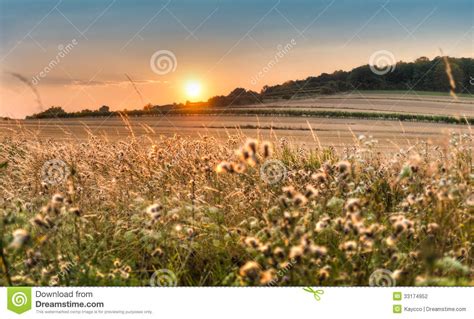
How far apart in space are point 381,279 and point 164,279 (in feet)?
5.25

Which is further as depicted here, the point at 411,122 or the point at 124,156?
the point at 411,122

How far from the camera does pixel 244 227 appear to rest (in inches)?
206

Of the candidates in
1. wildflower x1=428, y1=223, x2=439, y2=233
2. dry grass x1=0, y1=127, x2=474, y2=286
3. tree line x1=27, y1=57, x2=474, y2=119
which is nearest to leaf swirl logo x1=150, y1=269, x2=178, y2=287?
dry grass x1=0, y1=127, x2=474, y2=286

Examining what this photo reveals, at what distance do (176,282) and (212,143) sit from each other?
424cm

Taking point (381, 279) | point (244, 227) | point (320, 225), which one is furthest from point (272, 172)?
point (320, 225)

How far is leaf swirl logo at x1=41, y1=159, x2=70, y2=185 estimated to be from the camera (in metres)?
6.93

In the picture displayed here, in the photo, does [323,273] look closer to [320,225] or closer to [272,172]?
[320,225]

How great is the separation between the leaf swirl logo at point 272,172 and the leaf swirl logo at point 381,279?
2143 mm

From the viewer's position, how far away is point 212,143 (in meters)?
8.27

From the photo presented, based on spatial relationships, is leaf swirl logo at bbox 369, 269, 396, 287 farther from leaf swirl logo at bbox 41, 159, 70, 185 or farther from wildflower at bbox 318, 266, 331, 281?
leaf swirl logo at bbox 41, 159, 70, 185

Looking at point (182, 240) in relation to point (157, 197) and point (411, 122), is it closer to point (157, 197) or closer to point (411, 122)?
point (157, 197)

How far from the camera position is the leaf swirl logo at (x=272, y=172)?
20.2ft
